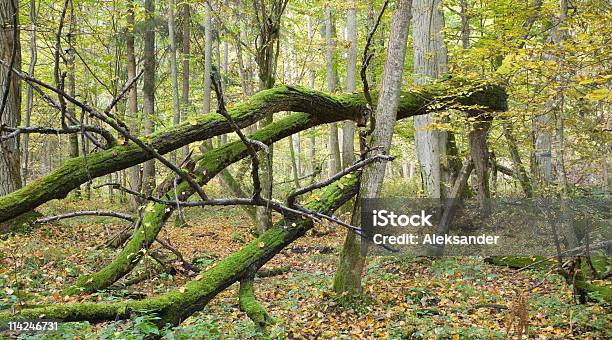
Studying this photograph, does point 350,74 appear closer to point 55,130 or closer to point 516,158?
point 516,158

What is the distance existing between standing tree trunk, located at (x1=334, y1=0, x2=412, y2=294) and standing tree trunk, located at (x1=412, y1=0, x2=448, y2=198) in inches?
102

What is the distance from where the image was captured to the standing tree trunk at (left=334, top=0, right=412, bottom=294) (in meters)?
6.36

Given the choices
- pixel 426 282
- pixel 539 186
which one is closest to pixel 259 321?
pixel 426 282

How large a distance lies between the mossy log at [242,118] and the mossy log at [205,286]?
1.29m

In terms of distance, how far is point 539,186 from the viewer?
8914mm

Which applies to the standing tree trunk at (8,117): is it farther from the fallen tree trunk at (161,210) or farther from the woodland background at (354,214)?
the fallen tree trunk at (161,210)

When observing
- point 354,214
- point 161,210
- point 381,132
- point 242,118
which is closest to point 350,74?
point 381,132

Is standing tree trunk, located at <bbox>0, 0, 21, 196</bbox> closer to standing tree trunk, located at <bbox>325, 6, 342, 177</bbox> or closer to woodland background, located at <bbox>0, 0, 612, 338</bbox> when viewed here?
woodland background, located at <bbox>0, 0, 612, 338</bbox>

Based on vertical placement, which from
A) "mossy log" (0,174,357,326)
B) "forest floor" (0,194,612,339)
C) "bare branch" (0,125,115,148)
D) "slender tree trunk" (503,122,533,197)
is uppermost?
"bare branch" (0,125,115,148)

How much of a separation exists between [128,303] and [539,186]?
315 inches

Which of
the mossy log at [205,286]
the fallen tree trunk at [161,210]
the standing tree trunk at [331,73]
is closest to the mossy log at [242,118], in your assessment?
the fallen tree trunk at [161,210]

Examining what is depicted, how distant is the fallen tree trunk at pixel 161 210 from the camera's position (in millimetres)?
6070

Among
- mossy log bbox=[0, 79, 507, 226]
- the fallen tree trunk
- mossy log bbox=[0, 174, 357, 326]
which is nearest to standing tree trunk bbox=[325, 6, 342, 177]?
mossy log bbox=[0, 79, 507, 226]

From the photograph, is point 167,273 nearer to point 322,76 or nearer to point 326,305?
point 326,305
